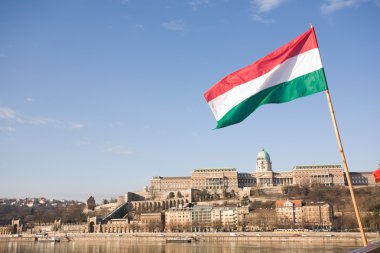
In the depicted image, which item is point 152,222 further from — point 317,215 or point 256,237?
point 317,215

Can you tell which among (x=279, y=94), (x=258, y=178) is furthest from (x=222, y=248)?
(x=258, y=178)

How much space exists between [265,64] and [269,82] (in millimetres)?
341

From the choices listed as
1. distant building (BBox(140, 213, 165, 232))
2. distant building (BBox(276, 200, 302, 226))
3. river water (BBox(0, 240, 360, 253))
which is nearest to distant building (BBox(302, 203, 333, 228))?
distant building (BBox(276, 200, 302, 226))

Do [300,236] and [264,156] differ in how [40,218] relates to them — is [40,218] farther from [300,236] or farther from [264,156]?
[300,236]

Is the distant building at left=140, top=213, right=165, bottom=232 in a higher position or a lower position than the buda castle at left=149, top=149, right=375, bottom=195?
lower

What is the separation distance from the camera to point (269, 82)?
7.93 m

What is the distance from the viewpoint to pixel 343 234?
195ft

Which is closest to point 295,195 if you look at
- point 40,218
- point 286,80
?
point 40,218

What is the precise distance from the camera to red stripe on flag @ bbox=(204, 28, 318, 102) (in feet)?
25.3

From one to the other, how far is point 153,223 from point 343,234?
142 ft

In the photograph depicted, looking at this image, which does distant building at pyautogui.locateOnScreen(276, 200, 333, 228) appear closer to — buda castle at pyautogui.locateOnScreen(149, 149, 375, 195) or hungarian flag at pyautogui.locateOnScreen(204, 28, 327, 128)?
buda castle at pyautogui.locateOnScreen(149, 149, 375, 195)

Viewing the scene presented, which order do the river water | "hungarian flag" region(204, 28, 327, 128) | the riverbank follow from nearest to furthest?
"hungarian flag" region(204, 28, 327, 128)
the river water
the riverbank

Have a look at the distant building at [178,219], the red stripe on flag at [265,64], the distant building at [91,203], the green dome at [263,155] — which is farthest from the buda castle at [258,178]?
the red stripe on flag at [265,64]

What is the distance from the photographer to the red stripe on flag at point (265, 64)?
7.72 m
